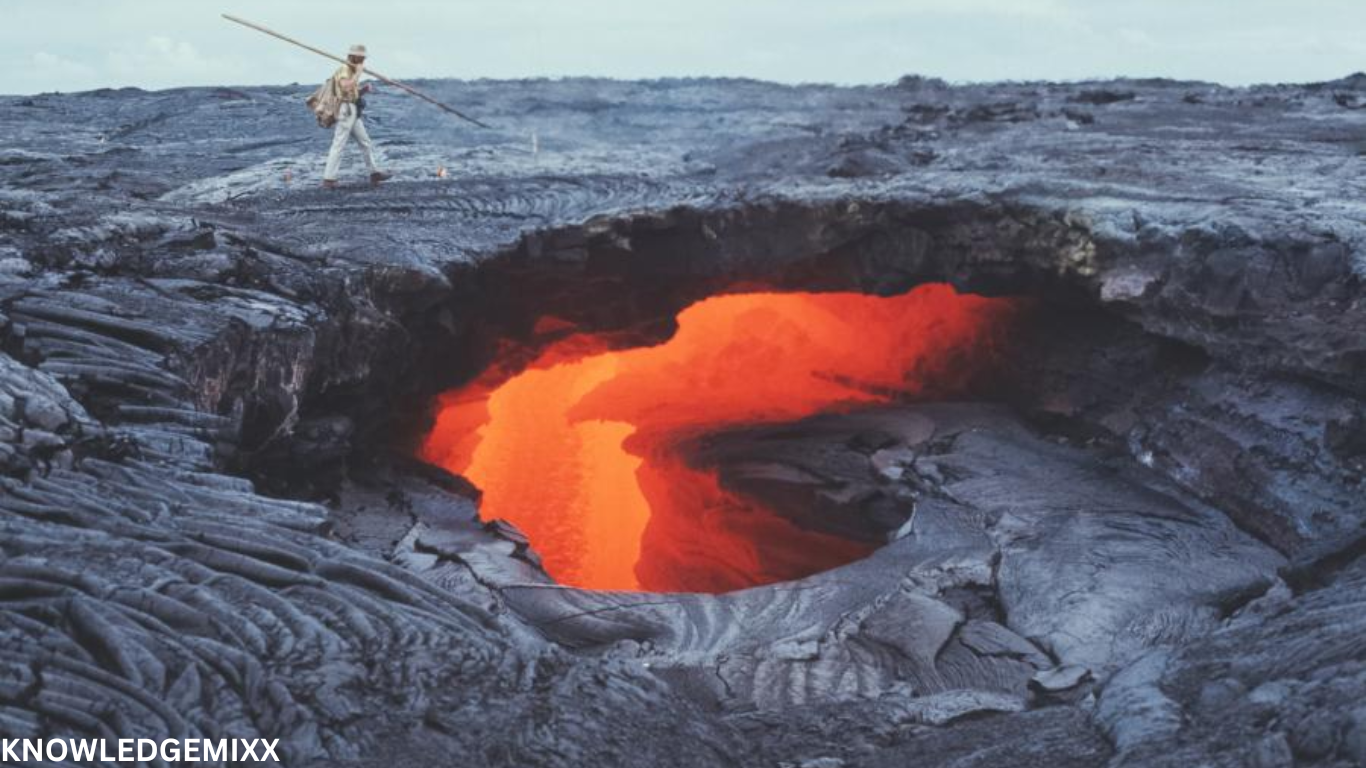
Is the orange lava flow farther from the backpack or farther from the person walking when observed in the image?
the backpack

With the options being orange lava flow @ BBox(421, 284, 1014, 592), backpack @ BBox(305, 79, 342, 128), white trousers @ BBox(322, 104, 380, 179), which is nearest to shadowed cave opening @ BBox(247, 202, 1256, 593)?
orange lava flow @ BBox(421, 284, 1014, 592)

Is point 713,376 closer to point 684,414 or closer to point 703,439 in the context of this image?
point 684,414

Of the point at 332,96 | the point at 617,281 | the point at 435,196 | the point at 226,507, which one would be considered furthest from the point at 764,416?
the point at 226,507

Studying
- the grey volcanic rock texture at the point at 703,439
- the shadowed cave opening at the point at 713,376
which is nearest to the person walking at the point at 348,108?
the grey volcanic rock texture at the point at 703,439

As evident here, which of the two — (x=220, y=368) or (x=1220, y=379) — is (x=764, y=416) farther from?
(x=220, y=368)

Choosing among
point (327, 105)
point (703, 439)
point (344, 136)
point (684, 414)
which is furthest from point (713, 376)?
point (327, 105)

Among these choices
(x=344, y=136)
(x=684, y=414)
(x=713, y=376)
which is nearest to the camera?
(x=344, y=136)

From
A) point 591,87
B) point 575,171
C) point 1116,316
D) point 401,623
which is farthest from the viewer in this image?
point 591,87
